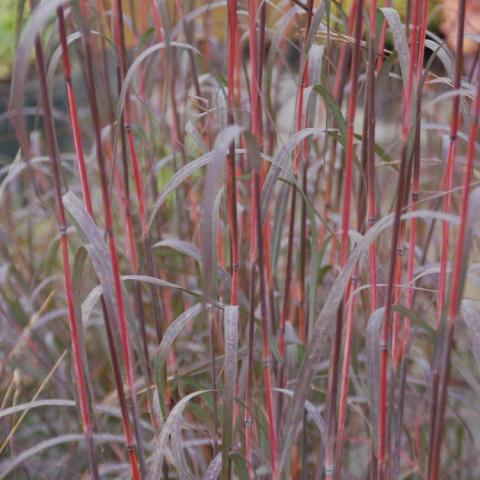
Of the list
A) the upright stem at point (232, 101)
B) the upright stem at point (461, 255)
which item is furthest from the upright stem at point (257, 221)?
the upright stem at point (461, 255)

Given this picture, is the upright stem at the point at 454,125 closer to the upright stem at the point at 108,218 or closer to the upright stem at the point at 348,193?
the upright stem at the point at 348,193

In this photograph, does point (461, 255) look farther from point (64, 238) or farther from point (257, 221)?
point (64, 238)

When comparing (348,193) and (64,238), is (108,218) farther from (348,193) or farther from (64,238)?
(348,193)

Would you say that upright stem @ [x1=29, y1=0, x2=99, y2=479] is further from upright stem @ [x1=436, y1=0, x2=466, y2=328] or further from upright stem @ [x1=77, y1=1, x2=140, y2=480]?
upright stem @ [x1=436, y1=0, x2=466, y2=328]

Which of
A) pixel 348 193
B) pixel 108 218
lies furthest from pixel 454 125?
pixel 108 218

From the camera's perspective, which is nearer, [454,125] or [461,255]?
[461,255]

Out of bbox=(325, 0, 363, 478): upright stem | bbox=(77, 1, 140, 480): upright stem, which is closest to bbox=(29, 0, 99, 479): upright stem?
bbox=(77, 1, 140, 480): upright stem

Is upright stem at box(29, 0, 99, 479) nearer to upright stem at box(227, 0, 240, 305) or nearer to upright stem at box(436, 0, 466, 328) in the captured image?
upright stem at box(227, 0, 240, 305)

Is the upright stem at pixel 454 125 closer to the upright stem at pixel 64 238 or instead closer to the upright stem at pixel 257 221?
the upright stem at pixel 257 221

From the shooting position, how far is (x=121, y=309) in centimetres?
55

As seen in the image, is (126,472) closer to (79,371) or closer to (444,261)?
(79,371)

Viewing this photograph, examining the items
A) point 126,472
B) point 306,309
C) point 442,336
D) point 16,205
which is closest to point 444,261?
point 442,336

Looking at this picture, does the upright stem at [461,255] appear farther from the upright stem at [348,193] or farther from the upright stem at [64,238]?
the upright stem at [64,238]

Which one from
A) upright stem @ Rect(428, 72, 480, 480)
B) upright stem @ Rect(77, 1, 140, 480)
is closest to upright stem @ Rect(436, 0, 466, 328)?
upright stem @ Rect(428, 72, 480, 480)
